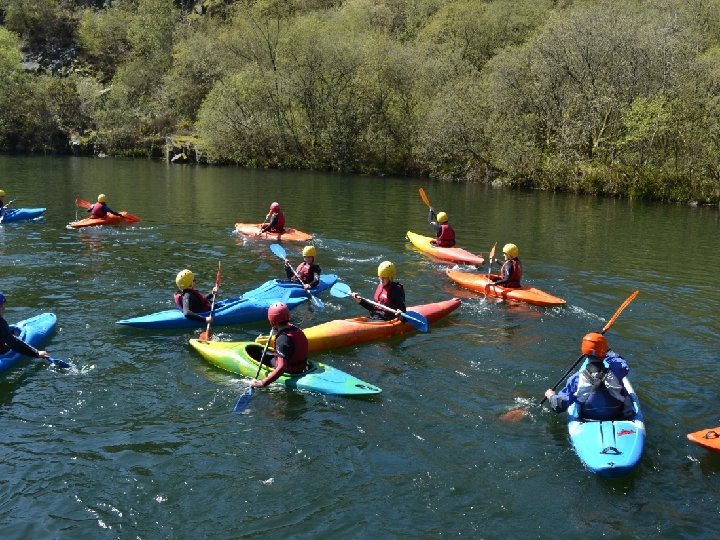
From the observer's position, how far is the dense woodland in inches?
1356

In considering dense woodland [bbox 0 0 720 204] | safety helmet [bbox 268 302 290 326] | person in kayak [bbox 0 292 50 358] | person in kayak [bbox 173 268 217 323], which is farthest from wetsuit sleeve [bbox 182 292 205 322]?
dense woodland [bbox 0 0 720 204]

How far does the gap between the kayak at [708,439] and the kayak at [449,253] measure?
10.1 meters

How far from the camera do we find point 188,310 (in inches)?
465

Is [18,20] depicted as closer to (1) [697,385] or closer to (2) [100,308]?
(2) [100,308]

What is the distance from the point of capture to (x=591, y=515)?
6707 mm

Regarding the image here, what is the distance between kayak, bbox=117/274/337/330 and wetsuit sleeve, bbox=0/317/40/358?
2.23 m

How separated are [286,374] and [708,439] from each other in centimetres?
546

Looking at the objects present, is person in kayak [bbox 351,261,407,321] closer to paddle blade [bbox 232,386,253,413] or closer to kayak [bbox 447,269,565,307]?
kayak [bbox 447,269,565,307]

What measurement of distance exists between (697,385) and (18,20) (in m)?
90.5

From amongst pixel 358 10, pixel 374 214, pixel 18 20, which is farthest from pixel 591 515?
pixel 18 20

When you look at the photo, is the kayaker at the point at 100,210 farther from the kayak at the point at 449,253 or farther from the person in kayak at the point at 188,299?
the person in kayak at the point at 188,299

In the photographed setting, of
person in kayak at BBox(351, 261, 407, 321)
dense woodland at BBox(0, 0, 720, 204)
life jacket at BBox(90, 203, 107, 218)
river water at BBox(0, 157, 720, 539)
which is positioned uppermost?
dense woodland at BBox(0, 0, 720, 204)

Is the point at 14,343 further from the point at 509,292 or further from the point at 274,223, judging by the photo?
the point at 274,223

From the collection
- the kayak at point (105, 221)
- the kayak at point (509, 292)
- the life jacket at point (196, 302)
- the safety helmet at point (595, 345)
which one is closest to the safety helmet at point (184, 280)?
the life jacket at point (196, 302)
